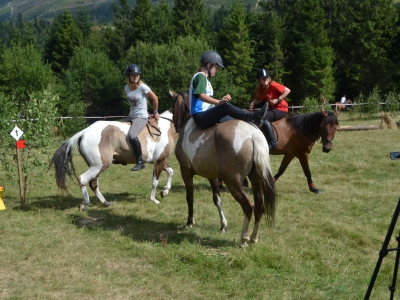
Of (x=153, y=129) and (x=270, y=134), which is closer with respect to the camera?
(x=270, y=134)

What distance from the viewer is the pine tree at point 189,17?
5839 centimetres

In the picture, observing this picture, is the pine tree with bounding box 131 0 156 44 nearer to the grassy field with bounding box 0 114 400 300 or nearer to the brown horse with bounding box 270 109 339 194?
the brown horse with bounding box 270 109 339 194

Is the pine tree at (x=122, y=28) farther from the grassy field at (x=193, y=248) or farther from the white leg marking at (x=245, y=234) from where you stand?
the white leg marking at (x=245, y=234)

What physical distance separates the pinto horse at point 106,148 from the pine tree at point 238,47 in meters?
40.2

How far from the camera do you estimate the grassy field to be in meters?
4.82

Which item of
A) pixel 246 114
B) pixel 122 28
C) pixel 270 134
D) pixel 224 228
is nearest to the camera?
pixel 246 114

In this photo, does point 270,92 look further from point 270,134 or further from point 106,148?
point 106,148

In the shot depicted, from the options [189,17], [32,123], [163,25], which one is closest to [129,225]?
[32,123]

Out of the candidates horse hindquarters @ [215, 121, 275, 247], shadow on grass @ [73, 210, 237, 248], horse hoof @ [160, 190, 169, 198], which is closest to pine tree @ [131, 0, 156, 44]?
horse hoof @ [160, 190, 169, 198]

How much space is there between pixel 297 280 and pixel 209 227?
8.03 ft

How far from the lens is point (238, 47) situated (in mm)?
49531

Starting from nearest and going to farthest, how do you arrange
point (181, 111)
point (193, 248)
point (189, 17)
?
1. point (193, 248)
2. point (181, 111)
3. point (189, 17)

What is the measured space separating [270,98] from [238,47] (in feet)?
136

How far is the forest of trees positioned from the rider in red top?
110 feet
